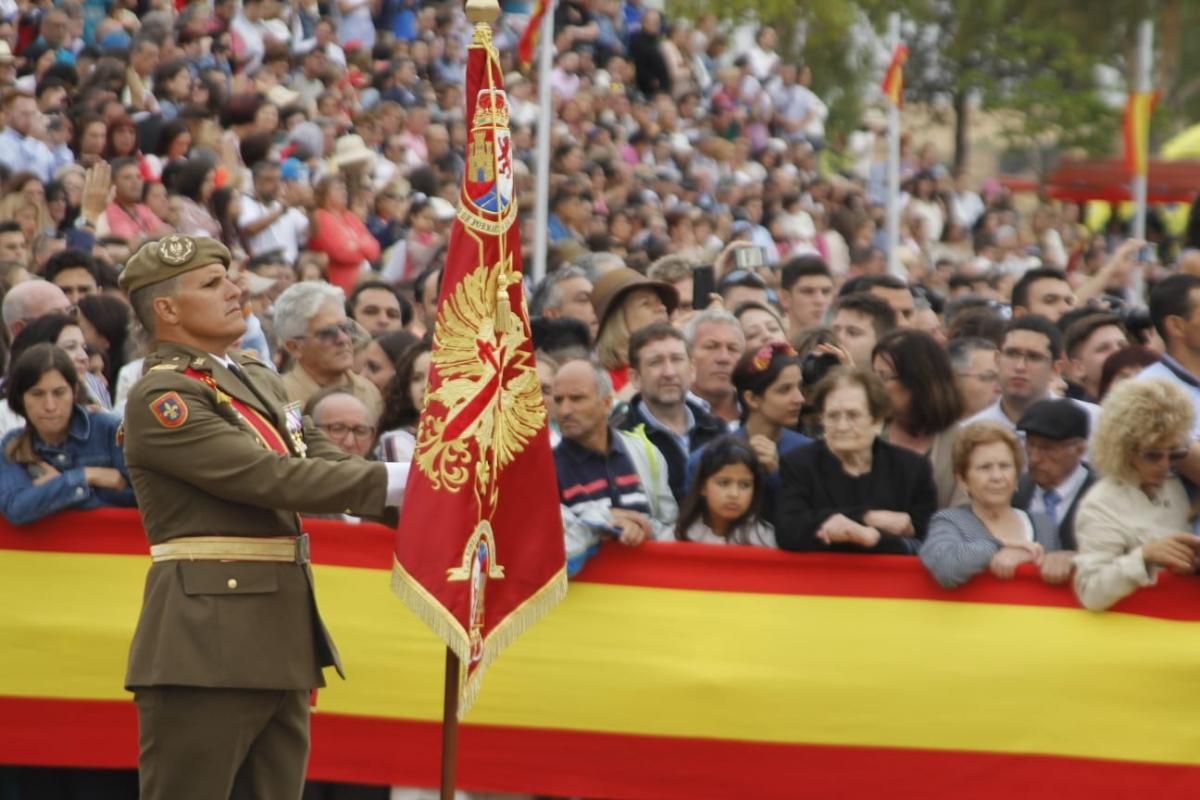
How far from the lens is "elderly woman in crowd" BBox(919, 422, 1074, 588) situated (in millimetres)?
6422

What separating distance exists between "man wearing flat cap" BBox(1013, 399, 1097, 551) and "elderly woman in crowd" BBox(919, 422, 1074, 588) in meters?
0.35

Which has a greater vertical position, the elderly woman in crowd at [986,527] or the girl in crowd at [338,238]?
the girl in crowd at [338,238]

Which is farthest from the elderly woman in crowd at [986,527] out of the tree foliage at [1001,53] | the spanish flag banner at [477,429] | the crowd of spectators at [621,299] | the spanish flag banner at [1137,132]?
the tree foliage at [1001,53]

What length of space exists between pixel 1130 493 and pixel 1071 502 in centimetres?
53

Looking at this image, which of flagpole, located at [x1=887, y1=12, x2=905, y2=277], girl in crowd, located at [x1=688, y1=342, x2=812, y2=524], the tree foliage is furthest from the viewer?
the tree foliage

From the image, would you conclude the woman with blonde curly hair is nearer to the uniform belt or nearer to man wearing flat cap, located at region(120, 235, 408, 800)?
man wearing flat cap, located at region(120, 235, 408, 800)

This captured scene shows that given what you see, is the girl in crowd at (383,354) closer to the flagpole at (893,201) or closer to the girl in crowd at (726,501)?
the girl in crowd at (726,501)

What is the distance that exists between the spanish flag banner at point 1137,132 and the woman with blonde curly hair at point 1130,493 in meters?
11.9

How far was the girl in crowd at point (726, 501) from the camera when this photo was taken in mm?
6793

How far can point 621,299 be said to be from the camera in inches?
363

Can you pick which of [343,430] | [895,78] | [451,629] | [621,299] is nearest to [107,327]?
[343,430]

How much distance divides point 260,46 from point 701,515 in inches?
437

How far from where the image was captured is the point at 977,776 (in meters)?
6.43

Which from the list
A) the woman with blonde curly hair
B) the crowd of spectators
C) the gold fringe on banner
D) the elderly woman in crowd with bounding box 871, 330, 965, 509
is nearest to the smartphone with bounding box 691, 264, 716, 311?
the crowd of spectators
